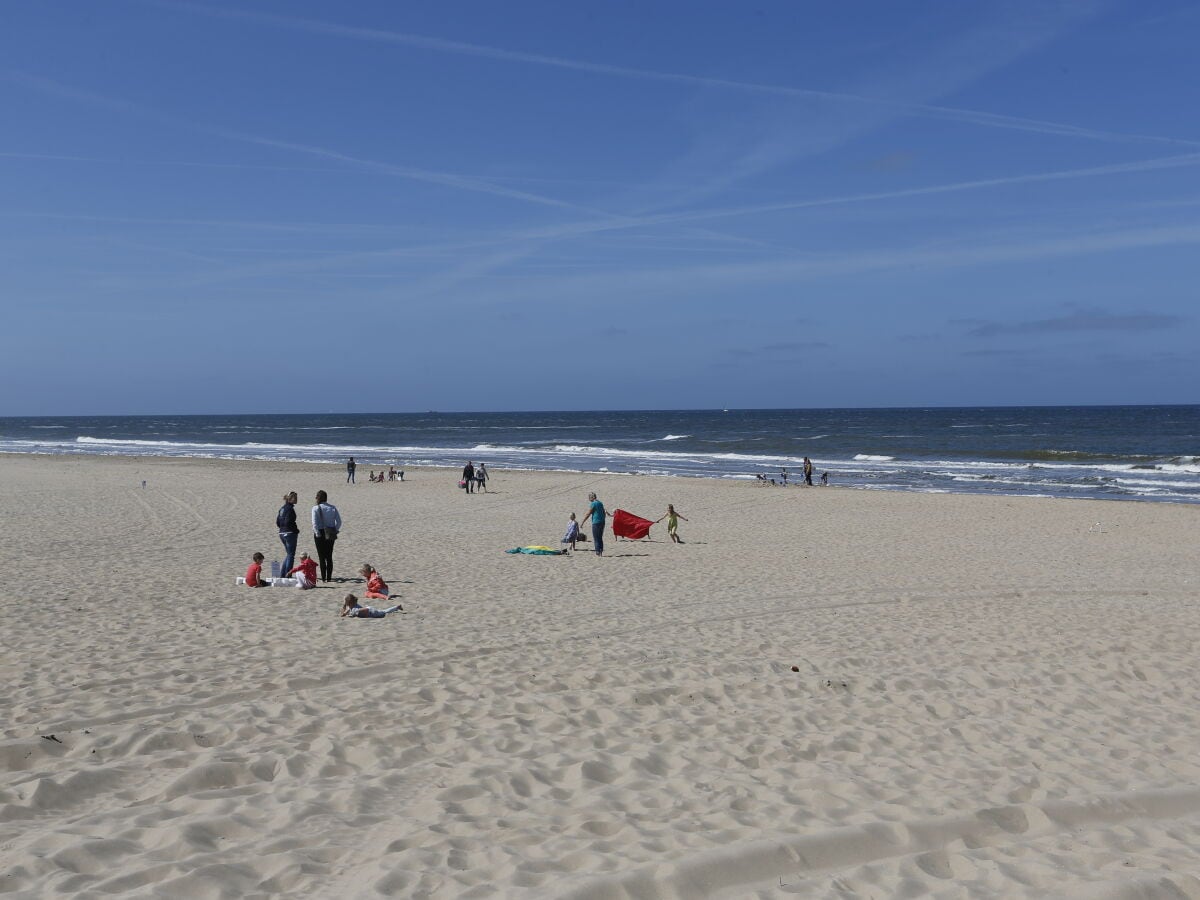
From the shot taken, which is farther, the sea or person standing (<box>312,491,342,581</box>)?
the sea

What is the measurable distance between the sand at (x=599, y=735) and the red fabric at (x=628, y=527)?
4580 mm

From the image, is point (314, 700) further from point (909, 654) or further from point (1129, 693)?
point (1129, 693)

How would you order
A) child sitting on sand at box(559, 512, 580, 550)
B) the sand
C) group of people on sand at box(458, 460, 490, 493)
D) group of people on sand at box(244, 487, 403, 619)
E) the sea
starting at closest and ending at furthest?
the sand
group of people on sand at box(244, 487, 403, 619)
child sitting on sand at box(559, 512, 580, 550)
group of people on sand at box(458, 460, 490, 493)
the sea

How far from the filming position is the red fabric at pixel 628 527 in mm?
20016

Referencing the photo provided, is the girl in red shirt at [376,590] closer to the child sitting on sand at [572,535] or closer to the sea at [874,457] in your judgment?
the child sitting on sand at [572,535]

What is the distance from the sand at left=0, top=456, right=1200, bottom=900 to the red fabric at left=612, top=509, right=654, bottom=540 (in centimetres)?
458

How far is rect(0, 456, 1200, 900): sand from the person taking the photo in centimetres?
456

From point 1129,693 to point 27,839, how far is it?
325 inches

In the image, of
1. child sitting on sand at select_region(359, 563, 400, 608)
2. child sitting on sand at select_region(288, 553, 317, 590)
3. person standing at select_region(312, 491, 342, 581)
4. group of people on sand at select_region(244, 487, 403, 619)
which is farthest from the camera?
person standing at select_region(312, 491, 342, 581)

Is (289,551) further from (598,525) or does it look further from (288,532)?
(598,525)

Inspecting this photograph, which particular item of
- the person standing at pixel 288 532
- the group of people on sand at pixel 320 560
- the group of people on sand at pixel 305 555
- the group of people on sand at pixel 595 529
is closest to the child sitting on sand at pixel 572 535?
the group of people on sand at pixel 595 529

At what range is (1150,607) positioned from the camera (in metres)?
12.5

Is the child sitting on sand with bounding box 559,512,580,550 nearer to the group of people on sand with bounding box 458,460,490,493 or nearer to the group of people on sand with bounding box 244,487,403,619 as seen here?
the group of people on sand with bounding box 244,487,403,619

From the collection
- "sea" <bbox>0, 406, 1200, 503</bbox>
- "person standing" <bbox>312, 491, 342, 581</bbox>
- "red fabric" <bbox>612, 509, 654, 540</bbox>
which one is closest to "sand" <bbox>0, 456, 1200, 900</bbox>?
"person standing" <bbox>312, 491, 342, 581</bbox>
